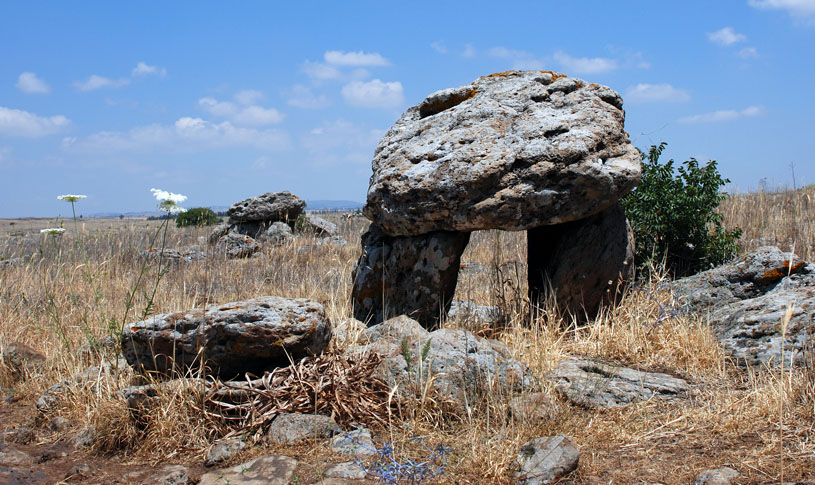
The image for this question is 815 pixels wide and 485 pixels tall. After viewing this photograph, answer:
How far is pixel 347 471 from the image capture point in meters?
3.41

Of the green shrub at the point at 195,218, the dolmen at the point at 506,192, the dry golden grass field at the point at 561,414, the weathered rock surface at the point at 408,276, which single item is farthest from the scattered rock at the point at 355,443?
the green shrub at the point at 195,218

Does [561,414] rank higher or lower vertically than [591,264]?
lower

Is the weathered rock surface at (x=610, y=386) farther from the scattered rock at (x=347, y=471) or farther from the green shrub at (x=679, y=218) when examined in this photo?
the green shrub at (x=679, y=218)

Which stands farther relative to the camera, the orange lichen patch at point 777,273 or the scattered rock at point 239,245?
the scattered rock at point 239,245

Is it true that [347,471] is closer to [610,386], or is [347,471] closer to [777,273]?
[610,386]

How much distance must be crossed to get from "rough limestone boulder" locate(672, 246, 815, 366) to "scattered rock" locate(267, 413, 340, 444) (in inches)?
119

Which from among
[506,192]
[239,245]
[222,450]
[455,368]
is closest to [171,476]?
[222,450]

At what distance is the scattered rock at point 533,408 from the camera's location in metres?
3.79

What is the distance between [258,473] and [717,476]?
245 centimetres

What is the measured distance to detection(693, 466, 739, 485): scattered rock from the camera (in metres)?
3.12

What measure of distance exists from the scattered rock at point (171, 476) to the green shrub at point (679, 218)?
5.43m

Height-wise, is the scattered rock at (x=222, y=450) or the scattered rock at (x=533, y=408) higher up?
the scattered rock at (x=533, y=408)

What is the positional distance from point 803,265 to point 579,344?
8.19 ft

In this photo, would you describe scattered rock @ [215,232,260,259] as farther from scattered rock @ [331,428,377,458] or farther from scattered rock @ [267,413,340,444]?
scattered rock @ [331,428,377,458]
